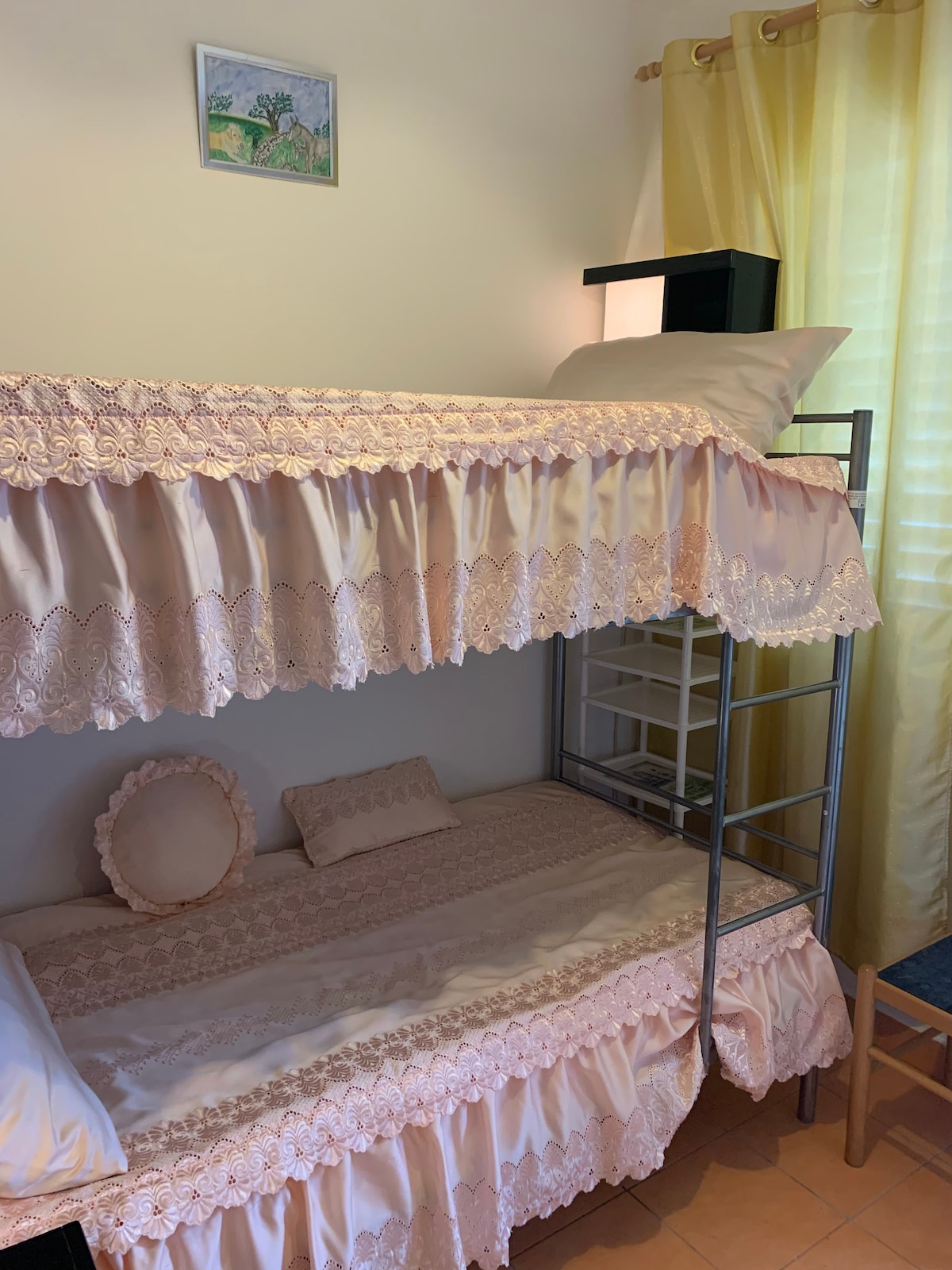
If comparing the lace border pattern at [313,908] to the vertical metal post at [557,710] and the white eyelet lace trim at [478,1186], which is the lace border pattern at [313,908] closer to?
the vertical metal post at [557,710]

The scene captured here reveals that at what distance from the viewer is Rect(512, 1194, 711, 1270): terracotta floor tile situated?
6.44 feet

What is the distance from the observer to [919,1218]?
209 centimetres

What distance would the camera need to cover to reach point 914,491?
239 cm

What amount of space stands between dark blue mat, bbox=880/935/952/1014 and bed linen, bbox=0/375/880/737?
Answer: 3.00ft

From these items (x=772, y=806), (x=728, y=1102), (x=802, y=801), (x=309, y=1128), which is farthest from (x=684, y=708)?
(x=309, y=1128)

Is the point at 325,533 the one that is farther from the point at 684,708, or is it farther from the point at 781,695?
the point at 684,708

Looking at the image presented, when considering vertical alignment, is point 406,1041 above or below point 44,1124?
below

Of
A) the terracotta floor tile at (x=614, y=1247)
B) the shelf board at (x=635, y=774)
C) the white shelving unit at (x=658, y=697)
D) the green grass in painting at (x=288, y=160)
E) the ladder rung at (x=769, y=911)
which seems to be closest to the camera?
the terracotta floor tile at (x=614, y=1247)

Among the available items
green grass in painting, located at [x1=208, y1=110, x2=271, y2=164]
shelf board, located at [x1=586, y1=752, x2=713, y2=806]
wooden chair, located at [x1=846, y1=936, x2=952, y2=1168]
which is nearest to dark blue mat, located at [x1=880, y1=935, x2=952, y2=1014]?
wooden chair, located at [x1=846, y1=936, x2=952, y2=1168]

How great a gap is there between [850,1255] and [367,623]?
5.86 feet

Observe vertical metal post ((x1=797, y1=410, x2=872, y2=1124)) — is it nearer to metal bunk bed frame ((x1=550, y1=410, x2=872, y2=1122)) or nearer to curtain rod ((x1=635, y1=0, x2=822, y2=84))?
metal bunk bed frame ((x1=550, y1=410, x2=872, y2=1122))

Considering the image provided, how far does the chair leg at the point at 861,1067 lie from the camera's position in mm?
2139

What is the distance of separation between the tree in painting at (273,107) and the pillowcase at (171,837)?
162 cm

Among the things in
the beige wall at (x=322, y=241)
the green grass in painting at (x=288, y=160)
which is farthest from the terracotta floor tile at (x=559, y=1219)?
the green grass in painting at (x=288, y=160)
